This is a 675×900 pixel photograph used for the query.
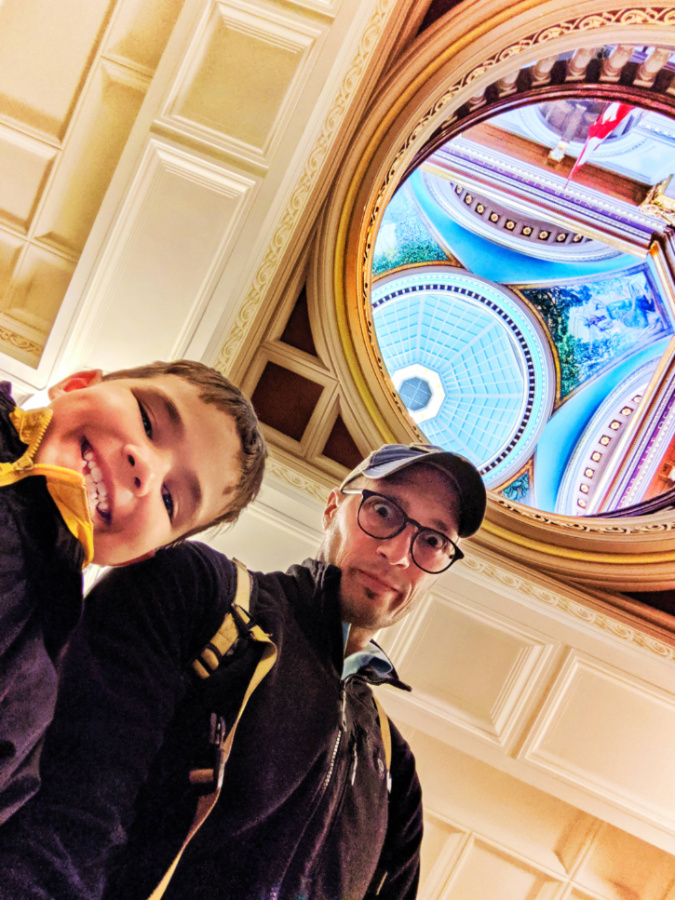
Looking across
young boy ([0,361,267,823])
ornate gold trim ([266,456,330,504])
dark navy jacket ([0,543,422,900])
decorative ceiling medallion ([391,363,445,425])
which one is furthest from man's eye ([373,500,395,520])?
decorative ceiling medallion ([391,363,445,425])

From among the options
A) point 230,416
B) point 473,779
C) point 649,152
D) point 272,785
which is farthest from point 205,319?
point 649,152

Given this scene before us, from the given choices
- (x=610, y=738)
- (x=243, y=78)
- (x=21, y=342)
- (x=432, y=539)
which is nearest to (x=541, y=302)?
(x=610, y=738)

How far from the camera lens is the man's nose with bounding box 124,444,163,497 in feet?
3.49

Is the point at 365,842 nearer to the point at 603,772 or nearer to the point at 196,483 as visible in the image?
the point at 196,483

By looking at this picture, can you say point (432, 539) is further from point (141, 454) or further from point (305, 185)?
point (305, 185)

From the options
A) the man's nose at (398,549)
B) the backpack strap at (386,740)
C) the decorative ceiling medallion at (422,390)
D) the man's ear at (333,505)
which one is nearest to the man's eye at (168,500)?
the man's nose at (398,549)

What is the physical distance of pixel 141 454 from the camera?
1.07 meters

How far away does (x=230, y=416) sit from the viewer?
50.3 inches

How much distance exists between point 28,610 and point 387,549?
93 centimetres

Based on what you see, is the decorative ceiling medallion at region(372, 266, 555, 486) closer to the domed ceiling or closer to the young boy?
the domed ceiling

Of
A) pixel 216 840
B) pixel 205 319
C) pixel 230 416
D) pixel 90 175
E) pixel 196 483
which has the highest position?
pixel 90 175

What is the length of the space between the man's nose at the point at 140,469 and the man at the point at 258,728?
247 millimetres

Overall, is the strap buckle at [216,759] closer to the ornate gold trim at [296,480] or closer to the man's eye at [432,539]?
the man's eye at [432,539]

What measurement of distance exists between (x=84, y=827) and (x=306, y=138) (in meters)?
2.39
